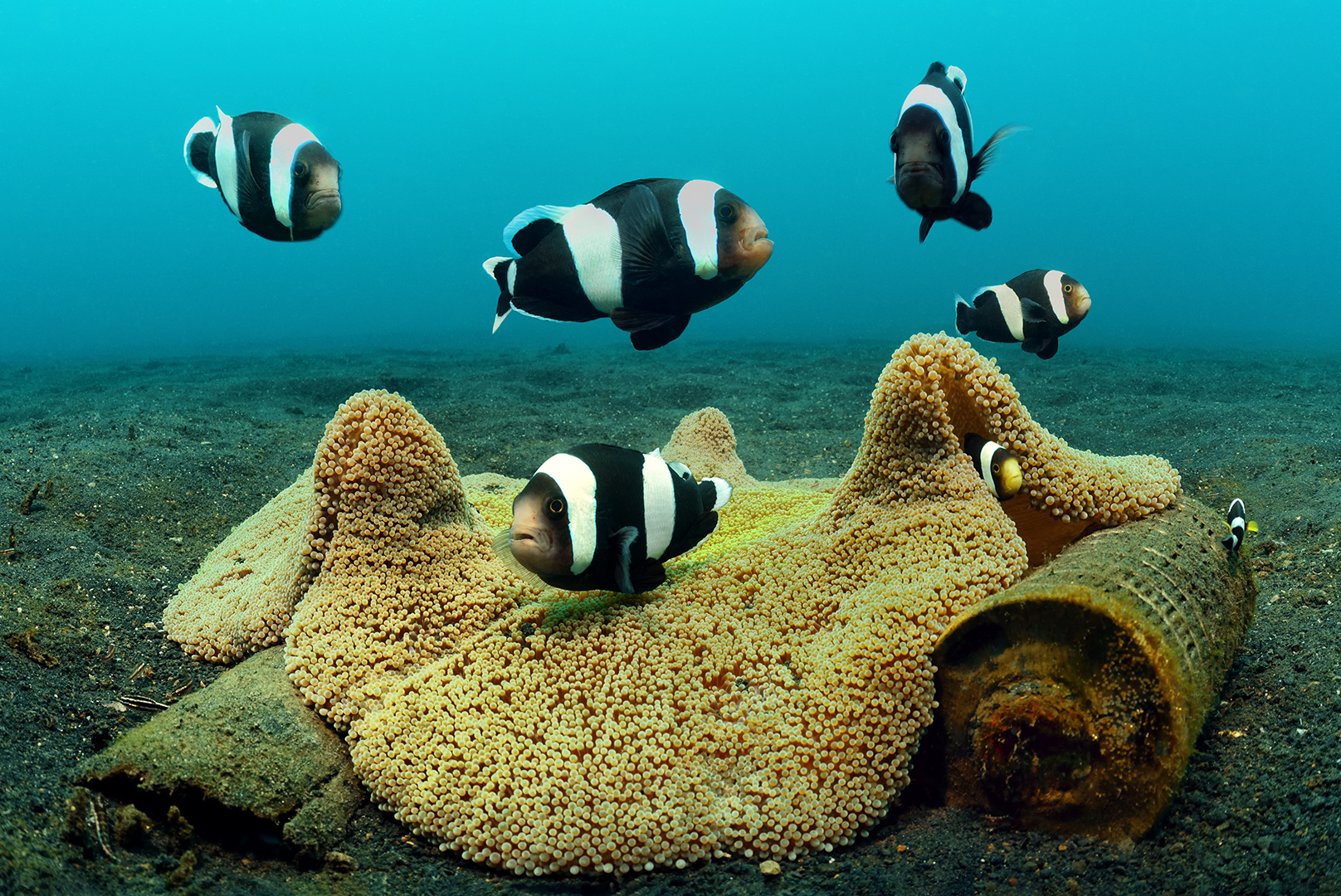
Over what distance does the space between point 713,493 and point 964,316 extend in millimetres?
1463

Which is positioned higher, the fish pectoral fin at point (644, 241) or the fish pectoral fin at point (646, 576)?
the fish pectoral fin at point (644, 241)

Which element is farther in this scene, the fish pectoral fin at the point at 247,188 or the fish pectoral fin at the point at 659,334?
the fish pectoral fin at the point at 247,188

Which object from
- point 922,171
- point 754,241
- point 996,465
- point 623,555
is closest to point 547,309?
point 754,241

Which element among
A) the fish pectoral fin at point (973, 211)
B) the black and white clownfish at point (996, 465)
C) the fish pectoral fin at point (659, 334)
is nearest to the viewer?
the fish pectoral fin at point (659, 334)

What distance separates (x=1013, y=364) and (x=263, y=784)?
15691 mm

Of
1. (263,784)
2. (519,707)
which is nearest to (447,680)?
(519,707)

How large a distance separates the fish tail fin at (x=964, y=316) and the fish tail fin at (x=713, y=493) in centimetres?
130

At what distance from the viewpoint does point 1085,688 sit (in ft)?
6.64

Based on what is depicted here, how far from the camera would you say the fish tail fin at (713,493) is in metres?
2.39

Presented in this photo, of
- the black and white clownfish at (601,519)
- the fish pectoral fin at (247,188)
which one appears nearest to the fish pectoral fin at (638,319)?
the black and white clownfish at (601,519)

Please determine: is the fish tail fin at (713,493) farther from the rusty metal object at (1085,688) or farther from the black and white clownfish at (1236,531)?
the black and white clownfish at (1236,531)

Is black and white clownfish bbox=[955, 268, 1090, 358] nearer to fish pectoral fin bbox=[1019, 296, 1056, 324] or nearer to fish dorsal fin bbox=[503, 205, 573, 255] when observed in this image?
fish pectoral fin bbox=[1019, 296, 1056, 324]

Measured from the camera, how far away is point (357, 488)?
8.63ft

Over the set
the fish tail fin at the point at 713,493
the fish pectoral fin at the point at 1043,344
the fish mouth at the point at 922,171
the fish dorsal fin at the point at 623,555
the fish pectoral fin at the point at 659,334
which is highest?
the fish mouth at the point at 922,171
